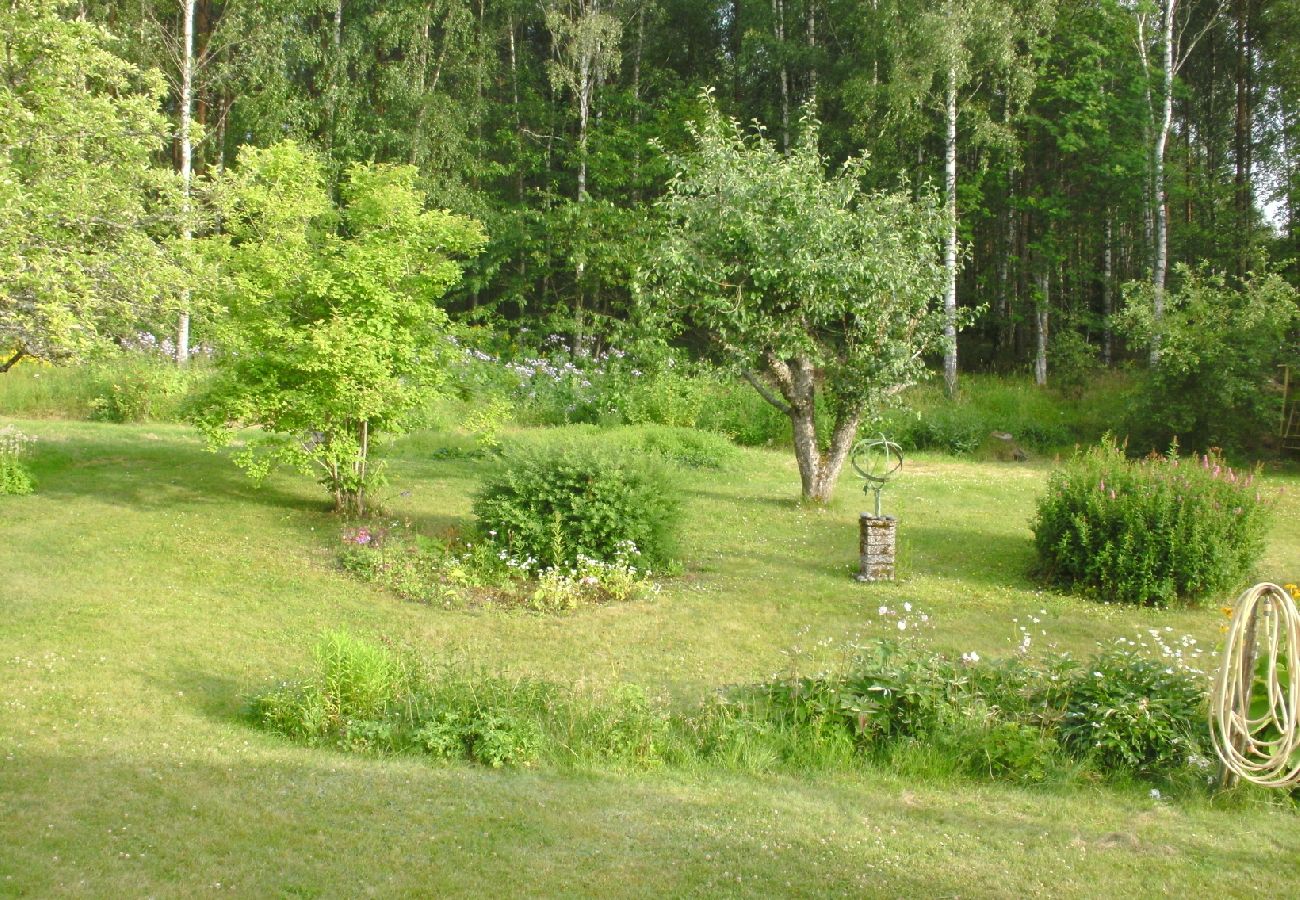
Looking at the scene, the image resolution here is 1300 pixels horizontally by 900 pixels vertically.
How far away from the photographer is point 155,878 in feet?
13.2

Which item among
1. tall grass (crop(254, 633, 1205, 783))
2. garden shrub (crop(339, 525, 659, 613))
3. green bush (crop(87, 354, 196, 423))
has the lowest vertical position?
tall grass (crop(254, 633, 1205, 783))

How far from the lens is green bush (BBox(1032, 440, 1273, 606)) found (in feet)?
29.9

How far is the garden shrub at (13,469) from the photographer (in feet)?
37.4

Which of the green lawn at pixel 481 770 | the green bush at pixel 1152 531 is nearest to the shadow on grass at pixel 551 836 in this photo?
the green lawn at pixel 481 770

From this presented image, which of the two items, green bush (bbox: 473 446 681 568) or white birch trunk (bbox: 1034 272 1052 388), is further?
white birch trunk (bbox: 1034 272 1052 388)

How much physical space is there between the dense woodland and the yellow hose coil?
16.1 m

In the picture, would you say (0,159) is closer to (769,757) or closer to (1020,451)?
(769,757)

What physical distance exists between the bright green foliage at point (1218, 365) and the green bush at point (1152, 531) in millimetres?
7918

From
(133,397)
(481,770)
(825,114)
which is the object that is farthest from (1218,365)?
(133,397)

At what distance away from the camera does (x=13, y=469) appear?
11.7 meters

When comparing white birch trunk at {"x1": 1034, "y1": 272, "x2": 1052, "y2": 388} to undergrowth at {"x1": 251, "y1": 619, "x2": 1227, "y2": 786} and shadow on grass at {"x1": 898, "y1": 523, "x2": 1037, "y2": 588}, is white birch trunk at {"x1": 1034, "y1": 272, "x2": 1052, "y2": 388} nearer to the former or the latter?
shadow on grass at {"x1": 898, "y1": 523, "x2": 1037, "y2": 588}

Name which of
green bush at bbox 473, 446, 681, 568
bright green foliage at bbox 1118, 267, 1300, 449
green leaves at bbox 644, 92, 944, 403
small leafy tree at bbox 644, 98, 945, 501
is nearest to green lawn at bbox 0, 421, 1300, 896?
green bush at bbox 473, 446, 681, 568

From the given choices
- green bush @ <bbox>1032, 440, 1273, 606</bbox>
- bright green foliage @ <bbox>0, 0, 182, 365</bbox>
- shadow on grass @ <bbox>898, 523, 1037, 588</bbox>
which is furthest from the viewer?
shadow on grass @ <bbox>898, 523, 1037, 588</bbox>

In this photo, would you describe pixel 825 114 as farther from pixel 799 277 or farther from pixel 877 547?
pixel 877 547
